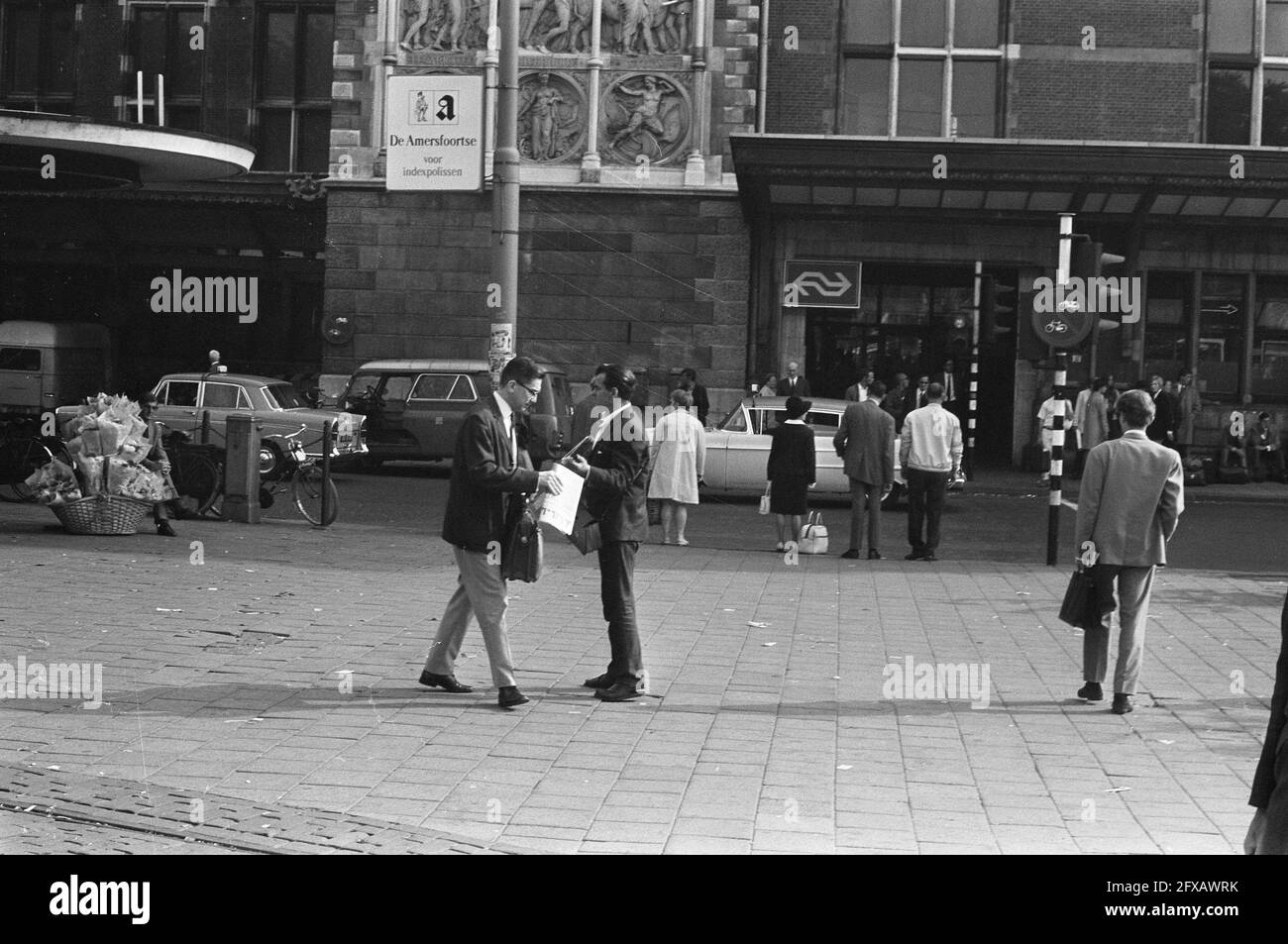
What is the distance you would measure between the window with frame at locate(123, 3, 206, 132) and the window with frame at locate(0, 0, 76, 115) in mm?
1338

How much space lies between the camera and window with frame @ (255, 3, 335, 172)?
34.2 m

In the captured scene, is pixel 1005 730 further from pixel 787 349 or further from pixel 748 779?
pixel 787 349

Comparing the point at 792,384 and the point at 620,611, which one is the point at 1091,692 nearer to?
the point at 620,611

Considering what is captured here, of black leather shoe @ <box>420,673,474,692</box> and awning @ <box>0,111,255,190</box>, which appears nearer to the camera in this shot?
black leather shoe @ <box>420,673,474,692</box>

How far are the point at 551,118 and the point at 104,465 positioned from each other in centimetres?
1601

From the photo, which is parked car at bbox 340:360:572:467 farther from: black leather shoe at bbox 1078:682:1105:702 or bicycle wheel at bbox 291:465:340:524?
black leather shoe at bbox 1078:682:1105:702

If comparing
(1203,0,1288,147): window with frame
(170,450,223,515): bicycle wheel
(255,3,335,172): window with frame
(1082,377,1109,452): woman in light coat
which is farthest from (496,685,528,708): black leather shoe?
(255,3,335,172): window with frame

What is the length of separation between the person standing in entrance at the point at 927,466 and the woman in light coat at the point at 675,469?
2.18 m

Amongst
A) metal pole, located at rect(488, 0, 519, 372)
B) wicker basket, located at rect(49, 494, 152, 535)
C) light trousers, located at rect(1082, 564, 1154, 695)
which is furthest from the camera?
wicker basket, located at rect(49, 494, 152, 535)

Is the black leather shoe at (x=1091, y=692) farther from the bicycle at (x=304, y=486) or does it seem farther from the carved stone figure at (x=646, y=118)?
the carved stone figure at (x=646, y=118)

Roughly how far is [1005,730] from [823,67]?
78.5 ft

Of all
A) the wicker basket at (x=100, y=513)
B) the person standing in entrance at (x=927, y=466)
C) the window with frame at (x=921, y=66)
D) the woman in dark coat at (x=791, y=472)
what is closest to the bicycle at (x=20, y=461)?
the wicker basket at (x=100, y=513)

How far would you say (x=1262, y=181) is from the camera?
2736 cm

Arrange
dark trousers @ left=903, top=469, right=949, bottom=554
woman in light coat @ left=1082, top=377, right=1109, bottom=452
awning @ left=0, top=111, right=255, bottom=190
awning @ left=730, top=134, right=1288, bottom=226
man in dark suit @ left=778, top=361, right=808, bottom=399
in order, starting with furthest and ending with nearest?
woman in light coat @ left=1082, top=377, right=1109, bottom=452 → awning @ left=730, top=134, right=1288, bottom=226 → man in dark suit @ left=778, top=361, right=808, bottom=399 → dark trousers @ left=903, top=469, right=949, bottom=554 → awning @ left=0, top=111, right=255, bottom=190
